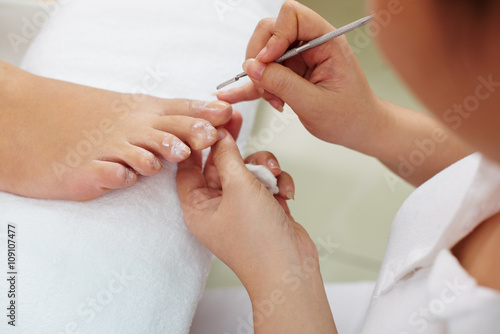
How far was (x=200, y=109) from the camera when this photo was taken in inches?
26.8

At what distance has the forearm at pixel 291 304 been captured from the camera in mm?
546

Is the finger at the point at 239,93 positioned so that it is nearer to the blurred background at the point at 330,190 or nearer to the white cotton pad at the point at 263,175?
the white cotton pad at the point at 263,175

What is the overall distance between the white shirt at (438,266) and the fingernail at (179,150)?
32 cm

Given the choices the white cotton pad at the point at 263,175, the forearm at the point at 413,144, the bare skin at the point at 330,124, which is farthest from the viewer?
the forearm at the point at 413,144

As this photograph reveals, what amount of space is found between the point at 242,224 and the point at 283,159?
68cm

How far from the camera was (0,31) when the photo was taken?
1.15 m

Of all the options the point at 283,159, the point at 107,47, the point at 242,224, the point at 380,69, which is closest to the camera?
the point at 242,224

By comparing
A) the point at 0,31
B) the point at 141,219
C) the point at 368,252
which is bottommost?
the point at 368,252

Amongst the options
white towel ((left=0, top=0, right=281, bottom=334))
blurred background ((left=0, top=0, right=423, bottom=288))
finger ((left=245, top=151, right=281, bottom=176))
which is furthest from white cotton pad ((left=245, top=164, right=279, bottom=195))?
blurred background ((left=0, top=0, right=423, bottom=288))

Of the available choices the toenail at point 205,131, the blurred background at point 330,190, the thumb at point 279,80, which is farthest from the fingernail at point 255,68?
the blurred background at point 330,190

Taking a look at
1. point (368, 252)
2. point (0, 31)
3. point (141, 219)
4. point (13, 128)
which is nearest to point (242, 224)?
point (141, 219)

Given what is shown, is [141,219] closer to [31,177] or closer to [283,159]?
[31,177]

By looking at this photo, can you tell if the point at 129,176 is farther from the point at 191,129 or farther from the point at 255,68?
the point at 255,68

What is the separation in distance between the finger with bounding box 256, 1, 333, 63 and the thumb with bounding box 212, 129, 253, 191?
135mm
